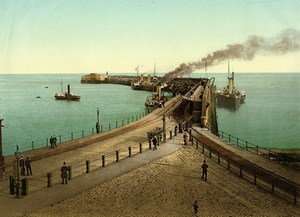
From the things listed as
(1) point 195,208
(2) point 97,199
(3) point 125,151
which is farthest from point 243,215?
(3) point 125,151

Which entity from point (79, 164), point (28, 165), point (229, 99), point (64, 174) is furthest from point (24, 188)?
point (229, 99)

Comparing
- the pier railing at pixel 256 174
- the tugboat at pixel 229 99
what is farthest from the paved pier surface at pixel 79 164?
the tugboat at pixel 229 99

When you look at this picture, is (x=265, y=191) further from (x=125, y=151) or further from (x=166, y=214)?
(x=125, y=151)

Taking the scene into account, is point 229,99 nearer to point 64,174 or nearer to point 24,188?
point 64,174

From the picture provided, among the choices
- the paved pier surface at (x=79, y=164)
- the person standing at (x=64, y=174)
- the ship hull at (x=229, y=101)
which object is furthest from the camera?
the ship hull at (x=229, y=101)

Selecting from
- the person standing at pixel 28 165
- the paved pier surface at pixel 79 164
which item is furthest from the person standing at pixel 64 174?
the person standing at pixel 28 165

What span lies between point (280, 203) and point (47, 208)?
963 cm

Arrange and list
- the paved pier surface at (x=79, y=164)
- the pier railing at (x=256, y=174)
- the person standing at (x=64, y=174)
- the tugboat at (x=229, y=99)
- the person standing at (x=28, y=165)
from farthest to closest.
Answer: the tugboat at (x=229, y=99) → the person standing at (x=28, y=165) → the pier railing at (x=256, y=174) → the person standing at (x=64, y=174) → the paved pier surface at (x=79, y=164)

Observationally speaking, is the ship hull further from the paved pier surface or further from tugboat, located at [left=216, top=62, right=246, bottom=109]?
the paved pier surface

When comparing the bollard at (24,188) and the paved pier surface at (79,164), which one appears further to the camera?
the bollard at (24,188)

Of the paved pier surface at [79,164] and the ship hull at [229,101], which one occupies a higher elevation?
the paved pier surface at [79,164]

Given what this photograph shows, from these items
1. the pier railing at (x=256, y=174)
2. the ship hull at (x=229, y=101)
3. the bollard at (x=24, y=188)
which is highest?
the bollard at (x=24, y=188)

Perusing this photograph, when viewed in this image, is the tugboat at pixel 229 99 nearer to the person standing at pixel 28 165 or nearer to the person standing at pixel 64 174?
the person standing at pixel 28 165

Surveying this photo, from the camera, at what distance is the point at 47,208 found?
14461mm
